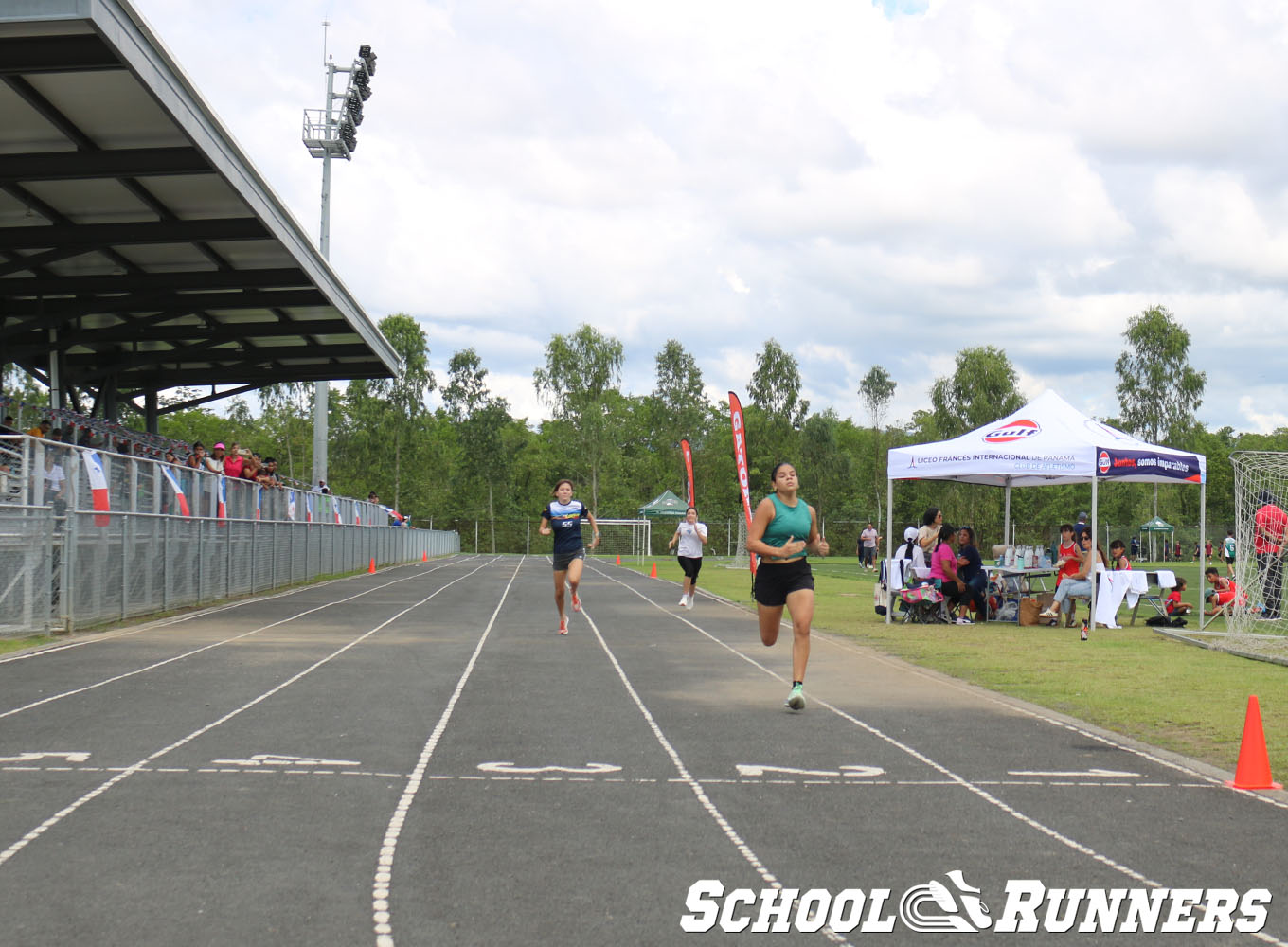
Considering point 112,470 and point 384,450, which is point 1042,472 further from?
point 384,450

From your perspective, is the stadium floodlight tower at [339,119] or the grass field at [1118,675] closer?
the grass field at [1118,675]

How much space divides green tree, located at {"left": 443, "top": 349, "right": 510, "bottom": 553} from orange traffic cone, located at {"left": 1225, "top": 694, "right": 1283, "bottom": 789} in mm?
80943

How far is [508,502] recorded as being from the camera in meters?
94.0

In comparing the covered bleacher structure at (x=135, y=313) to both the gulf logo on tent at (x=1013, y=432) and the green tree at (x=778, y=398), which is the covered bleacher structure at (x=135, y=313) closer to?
the gulf logo on tent at (x=1013, y=432)

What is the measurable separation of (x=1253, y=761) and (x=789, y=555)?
3.73 metres

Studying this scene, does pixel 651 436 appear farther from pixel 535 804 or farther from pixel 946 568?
pixel 535 804

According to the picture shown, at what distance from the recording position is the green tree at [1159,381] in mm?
64500

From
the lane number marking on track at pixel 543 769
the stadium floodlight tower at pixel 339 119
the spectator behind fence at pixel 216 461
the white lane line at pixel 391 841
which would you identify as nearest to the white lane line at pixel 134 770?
the white lane line at pixel 391 841

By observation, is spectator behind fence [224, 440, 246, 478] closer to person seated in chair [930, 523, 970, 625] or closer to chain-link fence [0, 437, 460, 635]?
chain-link fence [0, 437, 460, 635]

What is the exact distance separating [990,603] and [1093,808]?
1396cm

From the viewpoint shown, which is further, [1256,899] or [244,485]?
[244,485]

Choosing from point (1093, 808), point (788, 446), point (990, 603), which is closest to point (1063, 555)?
point (990, 603)

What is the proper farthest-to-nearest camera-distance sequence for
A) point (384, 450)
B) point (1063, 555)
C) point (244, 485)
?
point (384, 450) < point (244, 485) < point (1063, 555)

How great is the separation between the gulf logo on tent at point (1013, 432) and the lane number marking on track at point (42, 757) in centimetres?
1468
